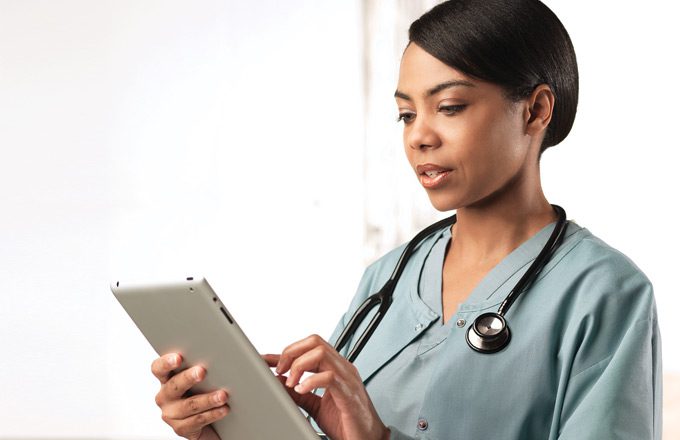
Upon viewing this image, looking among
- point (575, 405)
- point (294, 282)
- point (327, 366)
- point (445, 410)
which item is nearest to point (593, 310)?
point (575, 405)

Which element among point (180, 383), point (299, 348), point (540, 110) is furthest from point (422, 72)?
point (180, 383)

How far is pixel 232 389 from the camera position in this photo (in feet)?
3.47

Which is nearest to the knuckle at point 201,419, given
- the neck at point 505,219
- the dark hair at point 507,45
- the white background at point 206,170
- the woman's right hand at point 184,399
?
the woman's right hand at point 184,399

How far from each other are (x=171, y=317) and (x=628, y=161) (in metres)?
2.97

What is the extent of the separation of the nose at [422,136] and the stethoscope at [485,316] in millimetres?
216

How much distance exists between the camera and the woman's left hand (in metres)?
1.01

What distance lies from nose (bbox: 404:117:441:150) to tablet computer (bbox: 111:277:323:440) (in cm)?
37

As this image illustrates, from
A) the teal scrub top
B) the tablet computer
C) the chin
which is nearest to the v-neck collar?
the teal scrub top

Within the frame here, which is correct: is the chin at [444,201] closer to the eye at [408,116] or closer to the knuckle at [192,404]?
the eye at [408,116]

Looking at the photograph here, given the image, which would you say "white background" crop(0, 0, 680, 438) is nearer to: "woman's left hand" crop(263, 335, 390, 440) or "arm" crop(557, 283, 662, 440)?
"woman's left hand" crop(263, 335, 390, 440)

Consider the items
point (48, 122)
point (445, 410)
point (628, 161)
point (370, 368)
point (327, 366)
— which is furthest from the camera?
point (628, 161)

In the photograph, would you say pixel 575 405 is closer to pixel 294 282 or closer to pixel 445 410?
pixel 445 410

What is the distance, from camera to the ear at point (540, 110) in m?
1.17

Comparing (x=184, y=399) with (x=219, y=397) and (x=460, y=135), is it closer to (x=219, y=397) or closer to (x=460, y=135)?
(x=219, y=397)
